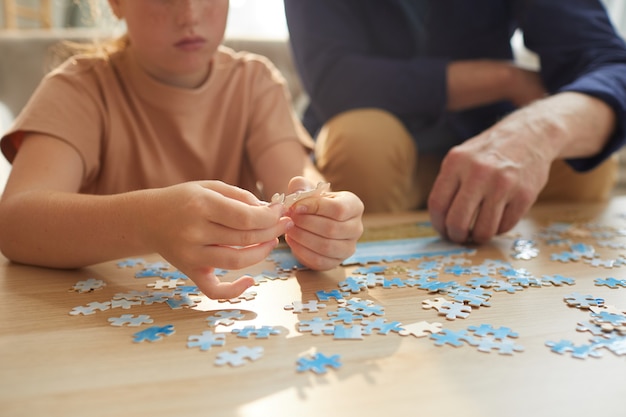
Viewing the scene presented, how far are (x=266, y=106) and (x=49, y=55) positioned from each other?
1416 millimetres

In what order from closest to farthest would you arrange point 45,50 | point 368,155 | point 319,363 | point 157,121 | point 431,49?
point 319,363, point 157,121, point 368,155, point 431,49, point 45,50

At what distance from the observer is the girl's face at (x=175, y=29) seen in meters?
1.16

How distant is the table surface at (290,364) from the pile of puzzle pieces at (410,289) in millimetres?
11

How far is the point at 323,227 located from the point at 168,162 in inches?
23.3

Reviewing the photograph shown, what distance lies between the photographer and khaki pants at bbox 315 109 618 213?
1.61 m

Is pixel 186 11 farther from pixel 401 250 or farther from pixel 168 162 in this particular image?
pixel 401 250

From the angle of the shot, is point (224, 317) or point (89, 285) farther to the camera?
point (89, 285)

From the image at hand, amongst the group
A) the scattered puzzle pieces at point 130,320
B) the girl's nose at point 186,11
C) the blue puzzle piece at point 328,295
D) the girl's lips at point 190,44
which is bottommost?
the scattered puzzle pieces at point 130,320

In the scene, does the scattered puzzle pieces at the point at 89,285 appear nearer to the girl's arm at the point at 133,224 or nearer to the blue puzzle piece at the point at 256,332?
the girl's arm at the point at 133,224

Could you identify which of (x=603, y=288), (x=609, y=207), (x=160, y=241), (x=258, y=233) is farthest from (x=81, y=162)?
(x=609, y=207)

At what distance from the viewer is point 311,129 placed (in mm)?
2008

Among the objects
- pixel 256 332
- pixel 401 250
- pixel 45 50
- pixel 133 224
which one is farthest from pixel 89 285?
pixel 45 50

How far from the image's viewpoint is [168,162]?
140cm

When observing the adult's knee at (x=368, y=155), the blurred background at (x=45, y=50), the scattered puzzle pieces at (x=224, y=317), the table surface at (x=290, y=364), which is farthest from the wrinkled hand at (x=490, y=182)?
the blurred background at (x=45, y=50)
